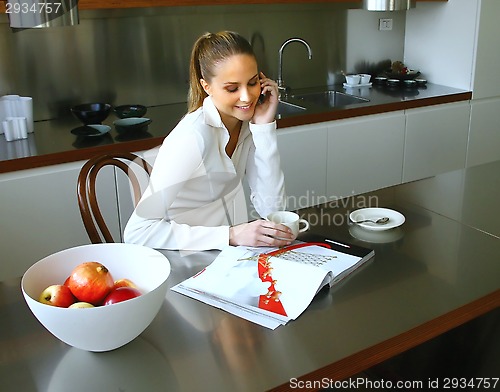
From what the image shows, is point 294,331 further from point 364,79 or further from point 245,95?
point 364,79

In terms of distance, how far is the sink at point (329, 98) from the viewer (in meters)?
3.46

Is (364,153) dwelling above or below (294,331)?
below

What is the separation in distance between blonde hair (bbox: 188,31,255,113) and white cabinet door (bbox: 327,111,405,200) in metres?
1.24

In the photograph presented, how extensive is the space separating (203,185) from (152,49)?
1.53m

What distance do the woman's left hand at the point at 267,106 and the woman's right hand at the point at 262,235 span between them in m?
0.50

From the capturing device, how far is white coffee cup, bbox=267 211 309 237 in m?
1.55

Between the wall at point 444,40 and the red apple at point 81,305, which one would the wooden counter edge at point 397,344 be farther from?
the wall at point 444,40

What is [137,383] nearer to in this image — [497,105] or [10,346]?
[10,346]

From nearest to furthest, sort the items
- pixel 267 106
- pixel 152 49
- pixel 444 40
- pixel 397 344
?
pixel 397 344
pixel 267 106
pixel 152 49
pixel 444 40

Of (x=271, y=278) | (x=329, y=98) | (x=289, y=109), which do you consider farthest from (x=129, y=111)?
(x=271, y=278)

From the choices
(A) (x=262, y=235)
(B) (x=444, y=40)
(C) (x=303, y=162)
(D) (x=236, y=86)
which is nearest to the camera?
(A) (x=262, y=235)

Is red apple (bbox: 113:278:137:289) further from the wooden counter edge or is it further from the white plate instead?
the white plate

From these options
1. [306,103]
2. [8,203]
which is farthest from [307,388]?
[306,103]

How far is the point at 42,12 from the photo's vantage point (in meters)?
1.40
